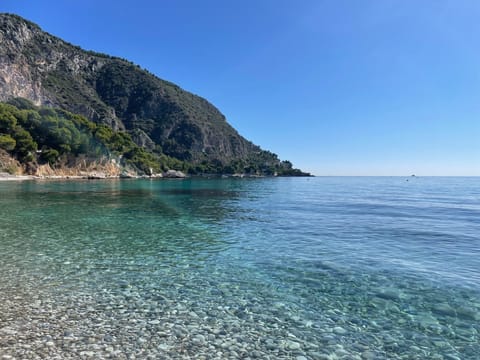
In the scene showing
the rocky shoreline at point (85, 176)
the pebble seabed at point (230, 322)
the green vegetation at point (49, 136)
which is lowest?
the rocky shoreline at point (85, 176)

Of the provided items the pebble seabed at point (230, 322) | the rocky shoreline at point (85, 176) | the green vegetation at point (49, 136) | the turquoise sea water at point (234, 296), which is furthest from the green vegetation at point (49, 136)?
the pebble seabed at point (230, 322)

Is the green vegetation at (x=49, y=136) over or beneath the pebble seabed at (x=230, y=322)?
over

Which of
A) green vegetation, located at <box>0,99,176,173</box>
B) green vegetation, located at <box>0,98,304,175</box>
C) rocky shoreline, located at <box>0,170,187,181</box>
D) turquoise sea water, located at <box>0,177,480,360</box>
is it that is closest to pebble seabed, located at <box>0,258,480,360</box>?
turquoise sea water, located at <box>0,177,480,360</box>

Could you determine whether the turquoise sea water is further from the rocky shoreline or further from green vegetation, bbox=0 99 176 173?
green vegetation, bbox=0 99 176 173

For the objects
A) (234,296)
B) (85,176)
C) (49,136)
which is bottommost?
(85,176)

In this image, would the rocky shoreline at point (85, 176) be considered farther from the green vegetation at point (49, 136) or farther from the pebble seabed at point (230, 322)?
the pebble seabed at point (230, 322)

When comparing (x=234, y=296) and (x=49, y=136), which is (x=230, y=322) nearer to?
(x=234, y=296)

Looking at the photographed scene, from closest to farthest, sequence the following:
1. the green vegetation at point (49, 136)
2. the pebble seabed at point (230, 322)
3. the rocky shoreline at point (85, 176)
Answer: the pebble seabed at point (230, 322)
the rocky shoreline at point (85, 176)
the green vegetation at point (49, 136)

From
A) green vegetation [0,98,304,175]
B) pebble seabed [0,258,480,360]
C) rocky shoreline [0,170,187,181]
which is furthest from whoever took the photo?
green vegetation [0,98,304,175]

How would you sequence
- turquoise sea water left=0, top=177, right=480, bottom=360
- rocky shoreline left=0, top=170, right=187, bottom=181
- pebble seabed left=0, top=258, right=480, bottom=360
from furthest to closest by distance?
rocky shoreline left=0, top=170, right=187, bottom=181 < turquoise sea water left=0, top=177, right=480, bottom=360 < pebble seabed left=0, top=258, right=480, bottom=360

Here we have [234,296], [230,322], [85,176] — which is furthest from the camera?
[85,176]

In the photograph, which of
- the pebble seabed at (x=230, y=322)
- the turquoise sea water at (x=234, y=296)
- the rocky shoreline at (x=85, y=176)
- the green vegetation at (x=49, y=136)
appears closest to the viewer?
the pebble seabed at (x=230, y=322)

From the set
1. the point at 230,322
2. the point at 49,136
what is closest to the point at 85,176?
the point at 49,136

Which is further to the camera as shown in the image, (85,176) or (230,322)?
(85,176)
